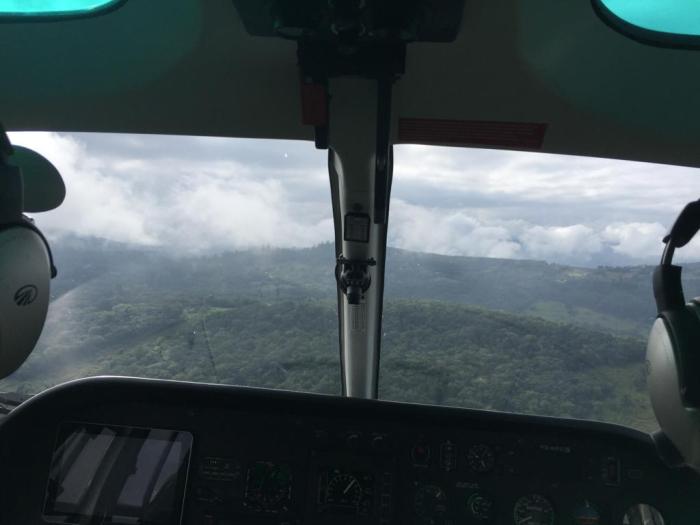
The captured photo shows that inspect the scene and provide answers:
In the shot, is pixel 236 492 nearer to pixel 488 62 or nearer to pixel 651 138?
pixel 488 62

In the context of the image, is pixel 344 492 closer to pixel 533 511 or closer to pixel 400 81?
pixel 533 511

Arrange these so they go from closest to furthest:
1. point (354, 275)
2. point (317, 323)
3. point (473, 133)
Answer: point (473, 133) < point (354, 275) < point (317, 323)

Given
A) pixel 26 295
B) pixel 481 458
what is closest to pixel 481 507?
pixel 481 458

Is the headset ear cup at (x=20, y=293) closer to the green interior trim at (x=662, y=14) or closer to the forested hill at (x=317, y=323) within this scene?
the forested hill at (x=317, y=323)

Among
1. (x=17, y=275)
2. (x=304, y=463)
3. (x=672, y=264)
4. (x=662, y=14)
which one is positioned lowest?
(x=304, y=463)

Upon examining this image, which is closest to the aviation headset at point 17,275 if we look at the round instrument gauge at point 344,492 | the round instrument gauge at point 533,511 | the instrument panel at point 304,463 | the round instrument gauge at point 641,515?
the instrument panel at point 304,463

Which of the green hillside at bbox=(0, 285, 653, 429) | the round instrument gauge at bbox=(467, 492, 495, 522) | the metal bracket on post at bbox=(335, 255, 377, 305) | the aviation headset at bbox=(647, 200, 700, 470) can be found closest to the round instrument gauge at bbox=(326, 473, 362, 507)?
the round instrument gauge at bbox=(467, 492, 495, 522)

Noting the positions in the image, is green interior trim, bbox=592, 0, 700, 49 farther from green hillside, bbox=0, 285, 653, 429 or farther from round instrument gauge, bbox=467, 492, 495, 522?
round instrument gauge, bbox=467, 492, 495, 522
